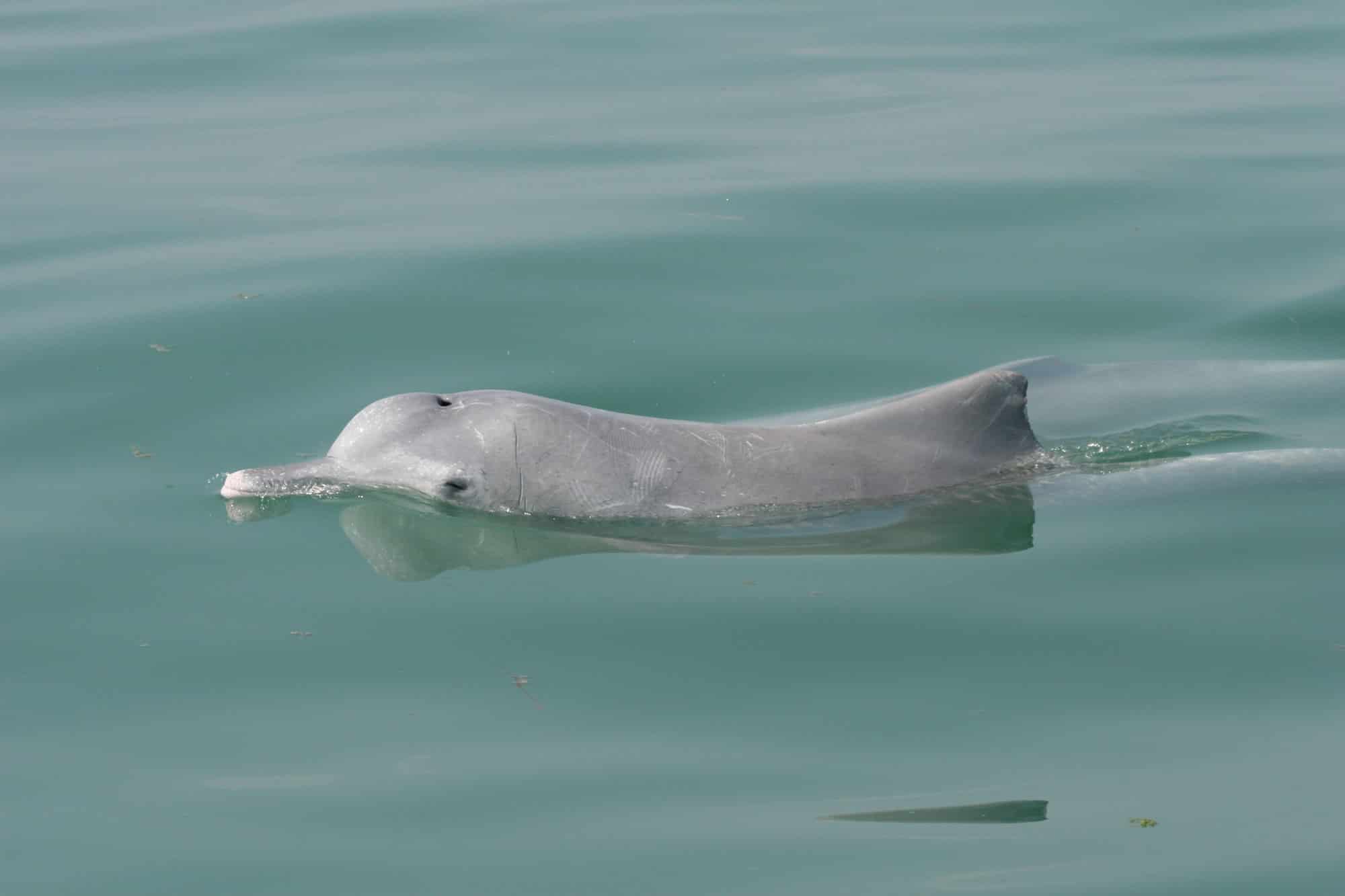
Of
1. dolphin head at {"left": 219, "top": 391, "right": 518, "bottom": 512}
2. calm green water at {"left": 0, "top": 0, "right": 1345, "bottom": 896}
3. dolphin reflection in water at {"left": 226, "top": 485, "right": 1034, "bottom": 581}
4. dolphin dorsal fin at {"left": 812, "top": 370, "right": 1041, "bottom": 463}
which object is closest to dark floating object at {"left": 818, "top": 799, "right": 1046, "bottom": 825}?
calm green water at {"left": 0, "top": 0, "right": 1345, "bottom": 896}

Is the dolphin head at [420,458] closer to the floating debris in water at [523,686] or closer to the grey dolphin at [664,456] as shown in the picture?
the grey dolphin at [664,456]

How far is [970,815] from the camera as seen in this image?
6.69 m

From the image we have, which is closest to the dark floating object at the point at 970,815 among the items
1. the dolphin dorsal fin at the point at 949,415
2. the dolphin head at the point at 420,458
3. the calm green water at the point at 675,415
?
the calm green water at the point at 675,415

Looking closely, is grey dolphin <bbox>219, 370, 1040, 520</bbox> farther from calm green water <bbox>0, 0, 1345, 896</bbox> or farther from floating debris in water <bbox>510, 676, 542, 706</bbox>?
floating debris in water <bbox>510, 676, 542, 706</bbox>

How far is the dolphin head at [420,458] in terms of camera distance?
991 cm

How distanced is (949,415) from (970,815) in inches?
144

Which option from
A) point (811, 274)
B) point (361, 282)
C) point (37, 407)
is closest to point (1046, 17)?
point (811, 274)

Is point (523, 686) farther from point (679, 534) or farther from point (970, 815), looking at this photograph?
point (970, 815)

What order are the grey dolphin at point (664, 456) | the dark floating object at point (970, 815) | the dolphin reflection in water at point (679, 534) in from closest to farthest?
the dark floating object at point (970, 815) → the dolphin reflection in water at point (679, 534) → the grey dolphin at point (664, 456)

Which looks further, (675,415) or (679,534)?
(675,415)

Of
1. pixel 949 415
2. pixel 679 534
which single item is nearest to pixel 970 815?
pixel 679 534

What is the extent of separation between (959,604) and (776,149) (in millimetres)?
9625

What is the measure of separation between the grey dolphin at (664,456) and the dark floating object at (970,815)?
10.5 feet

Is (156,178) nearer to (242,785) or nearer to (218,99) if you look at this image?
(218,99)
